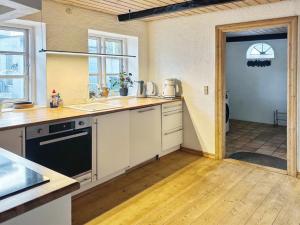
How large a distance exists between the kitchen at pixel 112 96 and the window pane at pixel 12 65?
4.7 inches

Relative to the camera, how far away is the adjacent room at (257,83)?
6.14 m

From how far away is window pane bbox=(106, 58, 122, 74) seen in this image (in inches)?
171

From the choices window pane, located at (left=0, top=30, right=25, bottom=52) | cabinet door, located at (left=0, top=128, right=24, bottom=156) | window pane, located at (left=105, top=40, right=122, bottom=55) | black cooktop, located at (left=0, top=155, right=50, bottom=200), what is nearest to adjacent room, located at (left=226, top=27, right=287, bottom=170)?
window pane, located at (left=105, top=40, right=122, bottom=55)

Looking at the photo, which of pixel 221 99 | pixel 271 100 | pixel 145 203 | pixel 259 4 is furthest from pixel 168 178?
pixel 271 100

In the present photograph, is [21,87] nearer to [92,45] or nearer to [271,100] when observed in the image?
[92,45]

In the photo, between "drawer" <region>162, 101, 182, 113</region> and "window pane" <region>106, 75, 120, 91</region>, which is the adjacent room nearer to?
"drawer" <region>162, 101, 182, 113</region>

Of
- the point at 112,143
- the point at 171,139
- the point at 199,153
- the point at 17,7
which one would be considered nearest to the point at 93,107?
the point at 112,143

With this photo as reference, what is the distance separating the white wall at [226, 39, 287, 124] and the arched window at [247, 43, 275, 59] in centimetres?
8

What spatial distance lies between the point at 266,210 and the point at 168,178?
3.81 feet

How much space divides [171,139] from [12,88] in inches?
88.6

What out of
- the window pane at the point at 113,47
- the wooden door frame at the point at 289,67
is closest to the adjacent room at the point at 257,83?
the wooden door frame at the point at 289,67

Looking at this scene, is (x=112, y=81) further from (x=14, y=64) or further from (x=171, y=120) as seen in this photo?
(x=14, y=64)

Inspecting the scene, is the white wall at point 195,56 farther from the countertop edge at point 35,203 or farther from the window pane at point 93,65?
the countertop edge at point 35,203

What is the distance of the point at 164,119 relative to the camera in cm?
397
